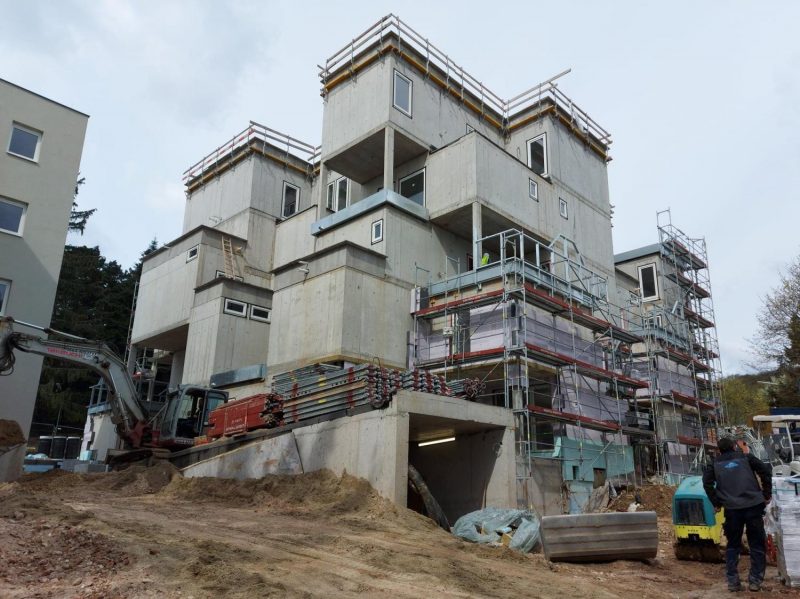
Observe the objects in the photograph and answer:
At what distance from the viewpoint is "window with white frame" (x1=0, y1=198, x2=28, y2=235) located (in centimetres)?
→ 2158

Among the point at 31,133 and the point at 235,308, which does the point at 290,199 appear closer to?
the point at 235,308

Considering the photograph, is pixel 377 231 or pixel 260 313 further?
pixel 260 313

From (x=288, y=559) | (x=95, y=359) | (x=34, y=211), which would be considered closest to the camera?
(x=288, y=559)

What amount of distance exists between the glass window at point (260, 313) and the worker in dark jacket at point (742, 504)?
22.1 m

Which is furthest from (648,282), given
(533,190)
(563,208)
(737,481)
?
(737,481)

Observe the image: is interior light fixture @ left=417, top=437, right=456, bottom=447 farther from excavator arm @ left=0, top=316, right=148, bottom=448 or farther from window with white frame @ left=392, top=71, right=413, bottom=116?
window with white frame @ left=392, top=71, right=413, bottom=116

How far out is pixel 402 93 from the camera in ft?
87.7

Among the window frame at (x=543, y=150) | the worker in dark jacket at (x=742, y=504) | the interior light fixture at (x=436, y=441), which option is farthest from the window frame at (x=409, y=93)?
the worker in dark jacket at (x=742, y=504)

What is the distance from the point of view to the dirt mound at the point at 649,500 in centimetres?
1909

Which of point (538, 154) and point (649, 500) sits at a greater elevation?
point (538, 154)

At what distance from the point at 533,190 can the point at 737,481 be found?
69.8 ft

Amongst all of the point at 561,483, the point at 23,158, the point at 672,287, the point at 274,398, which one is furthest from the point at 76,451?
the point at 672,287

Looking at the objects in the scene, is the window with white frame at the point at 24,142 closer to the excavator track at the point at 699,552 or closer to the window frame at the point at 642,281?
the excavator track at the point at 699,552

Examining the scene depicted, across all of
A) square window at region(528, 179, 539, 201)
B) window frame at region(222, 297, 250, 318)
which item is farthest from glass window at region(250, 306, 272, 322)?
square window at region(528, 179, 539, 201)
